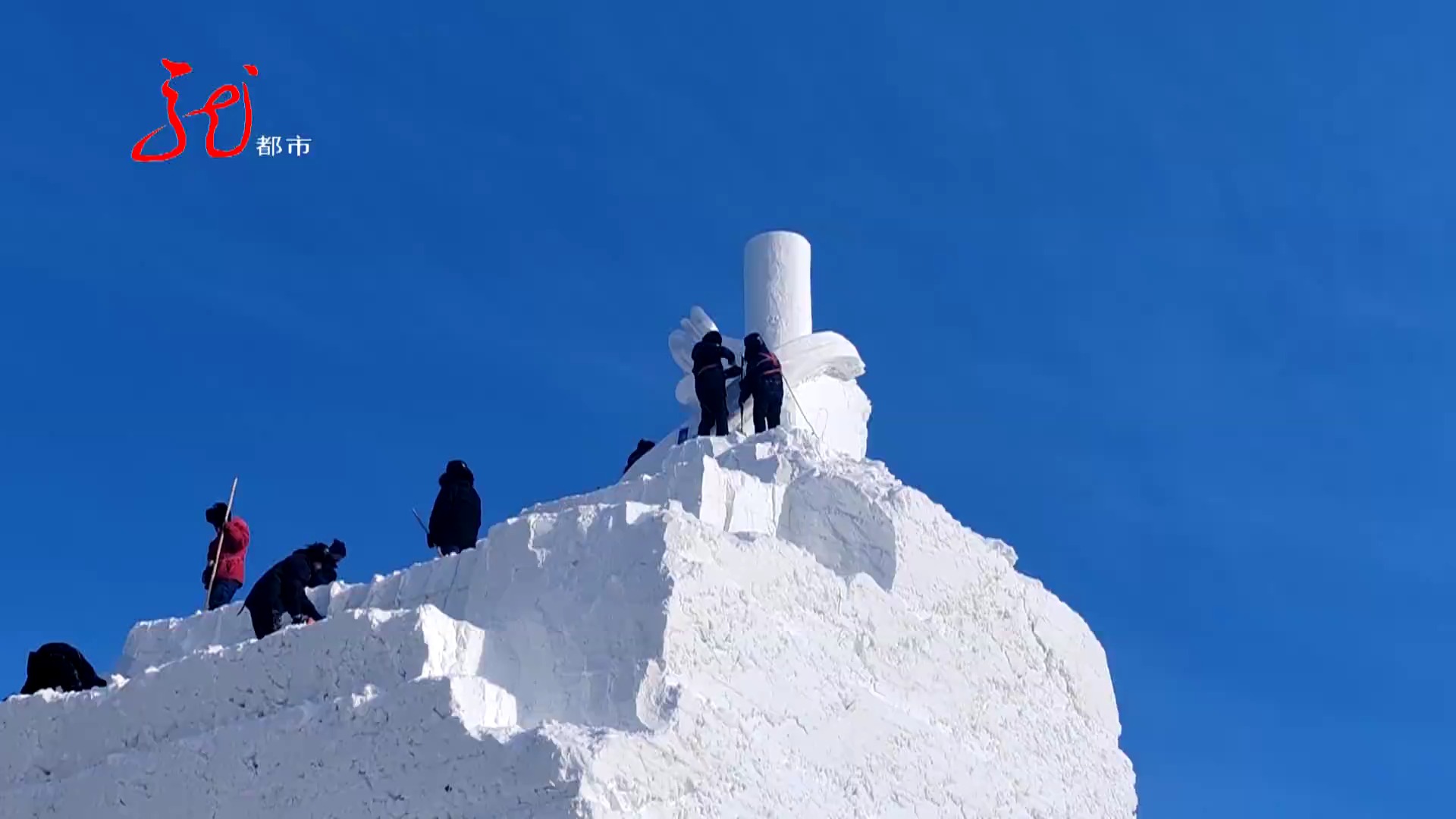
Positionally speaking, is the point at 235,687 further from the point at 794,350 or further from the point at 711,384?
the point at 794,350

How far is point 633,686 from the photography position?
11086 mm

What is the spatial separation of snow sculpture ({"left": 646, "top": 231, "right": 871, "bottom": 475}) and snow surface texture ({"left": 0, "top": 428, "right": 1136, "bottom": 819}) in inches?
71.7

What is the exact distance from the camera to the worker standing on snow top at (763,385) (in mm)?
15008

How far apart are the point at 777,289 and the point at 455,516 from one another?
401cm

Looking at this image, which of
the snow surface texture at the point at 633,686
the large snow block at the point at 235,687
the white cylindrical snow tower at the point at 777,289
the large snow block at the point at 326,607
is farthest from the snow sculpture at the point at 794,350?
the large snow block at the point at 235,687

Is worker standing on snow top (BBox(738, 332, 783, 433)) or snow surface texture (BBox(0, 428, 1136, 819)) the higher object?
worker standing on snow top (BBox(738, 332, 783, 433))

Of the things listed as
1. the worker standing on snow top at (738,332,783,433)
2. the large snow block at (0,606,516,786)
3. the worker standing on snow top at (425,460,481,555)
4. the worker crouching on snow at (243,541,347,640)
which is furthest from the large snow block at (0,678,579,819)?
the worker standing on snow top at (738,332,783,433)

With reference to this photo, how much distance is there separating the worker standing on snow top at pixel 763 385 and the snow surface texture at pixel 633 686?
3.06 ft

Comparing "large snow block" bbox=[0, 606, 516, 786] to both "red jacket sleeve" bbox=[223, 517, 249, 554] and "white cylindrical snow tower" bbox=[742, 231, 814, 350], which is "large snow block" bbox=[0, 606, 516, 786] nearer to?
"red jacket sleeve" bbox=[223, 517, 249, 554]

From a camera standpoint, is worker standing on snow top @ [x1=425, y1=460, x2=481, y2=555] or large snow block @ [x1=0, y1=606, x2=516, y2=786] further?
worker standing on snow top @ [x1=425, y1=460, x2=481, y2=555]

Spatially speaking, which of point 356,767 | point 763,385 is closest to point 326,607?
point 356,767

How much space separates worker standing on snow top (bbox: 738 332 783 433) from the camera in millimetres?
15008

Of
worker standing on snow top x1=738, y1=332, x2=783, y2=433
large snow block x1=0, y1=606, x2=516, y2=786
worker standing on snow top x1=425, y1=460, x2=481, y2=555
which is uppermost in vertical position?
worker standing on snow top x1=738, y1=332, x2=783, y2=433

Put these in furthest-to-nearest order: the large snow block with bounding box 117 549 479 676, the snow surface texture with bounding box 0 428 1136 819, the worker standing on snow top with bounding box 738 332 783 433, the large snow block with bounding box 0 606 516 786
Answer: the worker standing on snow top with bounding box 738 332 783 433
the large snow block with bounding box 117 549 479 676
the large snow block with bounding box 0 606 516 786
the snow surface texture with bounding box 0 428 1136 819
